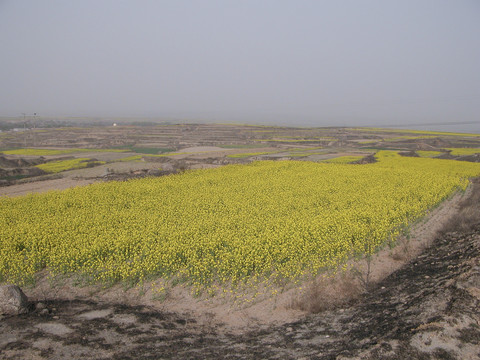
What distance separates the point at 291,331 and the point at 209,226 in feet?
17.3

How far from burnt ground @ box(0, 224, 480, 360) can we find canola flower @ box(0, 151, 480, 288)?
1.48 m

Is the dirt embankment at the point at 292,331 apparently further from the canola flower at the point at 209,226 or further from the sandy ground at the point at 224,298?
the canola flower at the point at 209,226

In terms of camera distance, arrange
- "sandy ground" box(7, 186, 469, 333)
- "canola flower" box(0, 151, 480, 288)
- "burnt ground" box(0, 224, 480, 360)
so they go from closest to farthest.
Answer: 1. "burnt ground" box(0, 224, 480, 360)
2. "sandy ground" box(7, 186, 469, 333)
3. "canola flower" box(0, 151, 480, 288)

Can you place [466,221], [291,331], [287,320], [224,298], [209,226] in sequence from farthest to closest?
[466,221] → [209,226] → [224,298] → [287,320] → [291,331]

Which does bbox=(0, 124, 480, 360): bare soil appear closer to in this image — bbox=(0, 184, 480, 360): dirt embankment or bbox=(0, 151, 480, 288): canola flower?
bbox=(0, 184, 480, 360): dirt embankment

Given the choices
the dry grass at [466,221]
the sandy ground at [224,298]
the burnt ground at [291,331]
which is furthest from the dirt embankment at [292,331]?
the dry grass at [466,221]

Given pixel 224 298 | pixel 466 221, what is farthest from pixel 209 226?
pixel 466 221

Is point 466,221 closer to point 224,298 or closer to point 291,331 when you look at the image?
point 291,331

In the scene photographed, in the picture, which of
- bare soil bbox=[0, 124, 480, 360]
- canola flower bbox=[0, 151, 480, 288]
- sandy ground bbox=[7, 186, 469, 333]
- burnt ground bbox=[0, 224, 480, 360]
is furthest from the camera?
canola flower bbox=[0, 151, 480, 288]

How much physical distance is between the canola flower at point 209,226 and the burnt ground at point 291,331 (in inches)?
58.4

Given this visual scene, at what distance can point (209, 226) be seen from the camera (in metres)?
10.8

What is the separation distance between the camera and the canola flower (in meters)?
8.27

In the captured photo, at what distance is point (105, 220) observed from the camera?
11.9m

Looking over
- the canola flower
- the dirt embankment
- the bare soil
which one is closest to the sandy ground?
the bare soil
